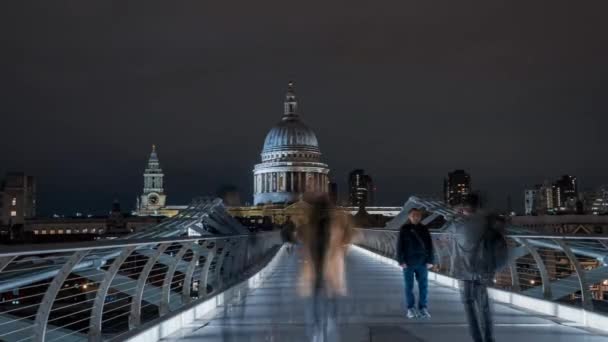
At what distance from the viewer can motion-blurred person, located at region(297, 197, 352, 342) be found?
9.01m

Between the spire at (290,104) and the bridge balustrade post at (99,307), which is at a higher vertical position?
the spire at (290,104)

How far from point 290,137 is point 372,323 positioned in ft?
538

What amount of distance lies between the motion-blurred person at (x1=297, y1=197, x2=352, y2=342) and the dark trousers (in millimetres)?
1506

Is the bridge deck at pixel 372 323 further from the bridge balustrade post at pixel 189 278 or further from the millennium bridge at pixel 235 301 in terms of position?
the bridge balustrade post at pixel 189 278

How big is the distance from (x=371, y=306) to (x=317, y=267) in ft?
14.6

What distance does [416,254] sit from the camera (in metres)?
11.5

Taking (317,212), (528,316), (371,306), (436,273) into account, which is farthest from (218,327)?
(436,273)

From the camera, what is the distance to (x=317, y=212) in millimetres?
9211

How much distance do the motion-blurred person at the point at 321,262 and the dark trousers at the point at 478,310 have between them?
59.3 inches

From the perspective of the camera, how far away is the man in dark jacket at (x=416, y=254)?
1143 cm

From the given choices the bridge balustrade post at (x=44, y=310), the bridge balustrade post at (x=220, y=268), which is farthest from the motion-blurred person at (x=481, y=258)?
the bridge balustrade post at (x=220, y=268)

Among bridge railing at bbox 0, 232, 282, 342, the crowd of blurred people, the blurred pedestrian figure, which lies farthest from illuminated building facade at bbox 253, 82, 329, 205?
the crowd of blurred people

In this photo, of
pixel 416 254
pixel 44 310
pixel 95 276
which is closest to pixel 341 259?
pixel 416 254

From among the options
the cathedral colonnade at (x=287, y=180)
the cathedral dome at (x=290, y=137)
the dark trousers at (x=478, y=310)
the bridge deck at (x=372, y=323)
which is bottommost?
the bridge deck at (x=372, y=323)
